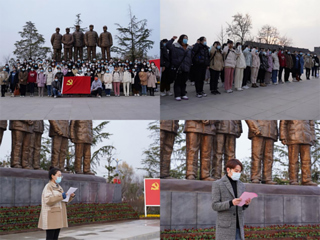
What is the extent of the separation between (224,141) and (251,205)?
1525 mm

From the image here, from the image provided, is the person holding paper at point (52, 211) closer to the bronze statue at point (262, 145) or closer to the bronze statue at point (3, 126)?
the bronze statue at point (3, 126)

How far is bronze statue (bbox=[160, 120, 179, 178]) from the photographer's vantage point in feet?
22.5

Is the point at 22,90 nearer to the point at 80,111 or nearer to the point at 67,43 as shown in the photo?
the point at 67,43

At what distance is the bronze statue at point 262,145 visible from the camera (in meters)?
7.94

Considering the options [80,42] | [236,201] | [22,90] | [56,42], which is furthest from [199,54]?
[56,42]

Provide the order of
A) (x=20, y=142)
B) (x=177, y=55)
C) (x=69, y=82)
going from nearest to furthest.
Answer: (x=20, y=142) → (x=177, y=55) → (x=69, y=82)

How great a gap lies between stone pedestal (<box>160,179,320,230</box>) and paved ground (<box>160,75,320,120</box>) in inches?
68.7

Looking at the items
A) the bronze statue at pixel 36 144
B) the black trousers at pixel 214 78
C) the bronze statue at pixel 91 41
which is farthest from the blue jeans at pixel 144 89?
the bronze statue at pixel 36 144

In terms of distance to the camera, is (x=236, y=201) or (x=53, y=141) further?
(x=53, y=141)

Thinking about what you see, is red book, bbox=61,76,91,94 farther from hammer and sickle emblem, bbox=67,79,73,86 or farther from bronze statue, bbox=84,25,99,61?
bronze statue, bbox=84,25,99,61

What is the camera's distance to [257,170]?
8.00 m

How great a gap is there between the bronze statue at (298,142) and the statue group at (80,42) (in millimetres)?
12157

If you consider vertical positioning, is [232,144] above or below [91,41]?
below

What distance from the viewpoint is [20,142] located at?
27.7 ft
